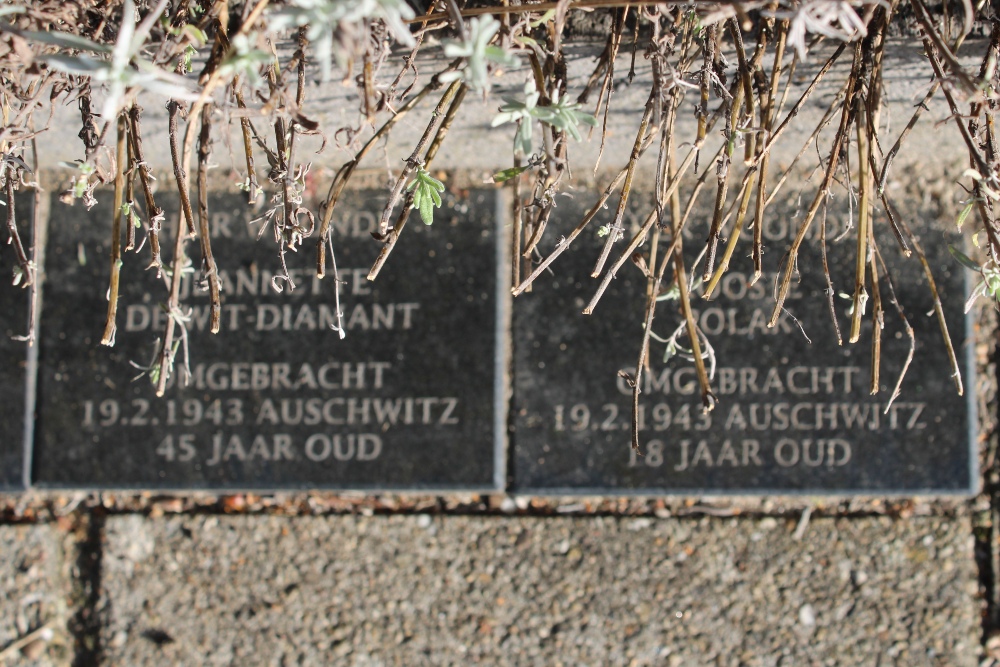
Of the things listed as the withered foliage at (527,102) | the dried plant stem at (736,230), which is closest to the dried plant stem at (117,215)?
the withered foliage at (527,102)

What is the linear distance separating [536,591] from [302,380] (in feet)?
3.49

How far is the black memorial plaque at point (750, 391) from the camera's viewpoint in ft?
7.88

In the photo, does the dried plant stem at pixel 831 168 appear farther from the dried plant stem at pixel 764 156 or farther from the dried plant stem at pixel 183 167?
the dried plant stem at pixel 183 167

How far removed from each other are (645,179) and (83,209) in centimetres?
197

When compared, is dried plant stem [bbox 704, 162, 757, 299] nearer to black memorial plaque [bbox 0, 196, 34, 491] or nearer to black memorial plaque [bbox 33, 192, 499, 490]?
black memorial plaque [bbox 33, 192, 499, 490]

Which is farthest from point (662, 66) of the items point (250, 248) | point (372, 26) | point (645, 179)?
point (250, 248)

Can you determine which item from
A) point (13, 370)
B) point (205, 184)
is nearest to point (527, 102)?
point (205, 184)

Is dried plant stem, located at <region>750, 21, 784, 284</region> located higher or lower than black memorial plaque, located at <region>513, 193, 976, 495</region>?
higher

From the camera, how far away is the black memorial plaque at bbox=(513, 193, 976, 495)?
7.88ft

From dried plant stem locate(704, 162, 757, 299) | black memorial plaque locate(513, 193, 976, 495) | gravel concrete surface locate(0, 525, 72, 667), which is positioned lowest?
gravel concrete surface locate(0, 525, 72, 667)

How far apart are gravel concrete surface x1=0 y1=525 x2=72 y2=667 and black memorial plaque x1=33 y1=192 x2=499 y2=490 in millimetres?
258

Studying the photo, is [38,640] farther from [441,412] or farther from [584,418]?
[584,418]

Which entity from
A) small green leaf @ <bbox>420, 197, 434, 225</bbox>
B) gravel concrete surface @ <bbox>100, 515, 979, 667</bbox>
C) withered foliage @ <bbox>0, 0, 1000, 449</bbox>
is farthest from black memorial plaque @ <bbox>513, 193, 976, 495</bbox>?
small green leaf @ <bbox>420, 197, 434, 225</bbox>

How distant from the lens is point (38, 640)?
2551 mm
